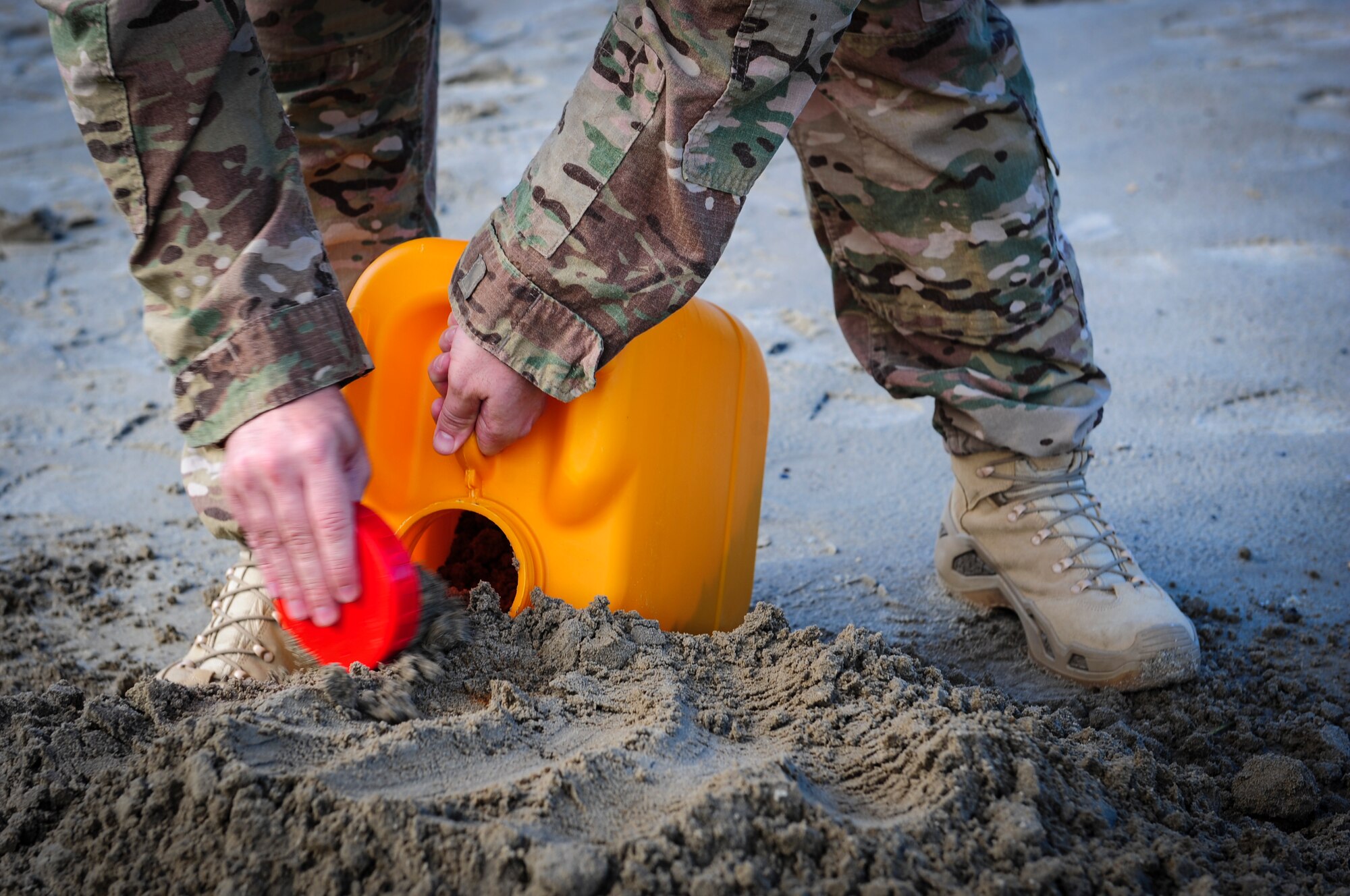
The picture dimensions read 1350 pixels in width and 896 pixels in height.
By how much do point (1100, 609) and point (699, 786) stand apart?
0.73 m

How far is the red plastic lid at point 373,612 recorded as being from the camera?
3.32 feet

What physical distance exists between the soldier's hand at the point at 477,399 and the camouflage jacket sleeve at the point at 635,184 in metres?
0.03

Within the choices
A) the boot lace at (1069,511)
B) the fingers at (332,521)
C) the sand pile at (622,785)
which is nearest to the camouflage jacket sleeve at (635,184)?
the fingers at (332,521)

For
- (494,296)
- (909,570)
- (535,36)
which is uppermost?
(494,296)

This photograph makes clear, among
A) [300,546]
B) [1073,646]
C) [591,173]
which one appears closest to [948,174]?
[591,173]

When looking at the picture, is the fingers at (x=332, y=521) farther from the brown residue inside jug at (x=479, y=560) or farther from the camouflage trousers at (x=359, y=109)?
the camouflage trousers at (x=359, y=109)

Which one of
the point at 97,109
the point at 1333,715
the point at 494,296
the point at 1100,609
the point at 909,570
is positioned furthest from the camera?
the point at 909,570

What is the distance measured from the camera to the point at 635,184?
108 cm

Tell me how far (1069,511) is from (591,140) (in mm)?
844

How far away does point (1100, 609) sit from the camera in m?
1.41

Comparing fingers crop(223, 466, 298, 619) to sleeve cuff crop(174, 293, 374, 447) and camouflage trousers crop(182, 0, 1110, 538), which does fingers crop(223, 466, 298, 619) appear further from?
camouflage trousers crop(182, 0, 1110, 538)

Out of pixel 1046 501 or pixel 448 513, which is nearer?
pixel 448 513

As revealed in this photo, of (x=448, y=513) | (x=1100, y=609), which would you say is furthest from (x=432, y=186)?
(x=1100, y=609)

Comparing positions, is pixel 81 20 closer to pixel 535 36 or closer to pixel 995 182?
pixel 995 182
